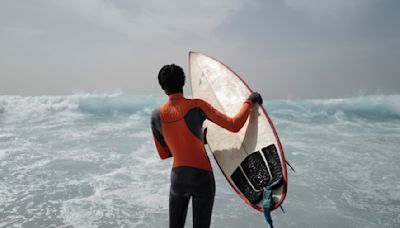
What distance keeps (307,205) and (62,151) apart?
6.41 meters

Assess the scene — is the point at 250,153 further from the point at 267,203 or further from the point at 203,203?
the point at 203,203

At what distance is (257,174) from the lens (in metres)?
2.52

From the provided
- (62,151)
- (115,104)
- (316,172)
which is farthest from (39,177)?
(115,104)

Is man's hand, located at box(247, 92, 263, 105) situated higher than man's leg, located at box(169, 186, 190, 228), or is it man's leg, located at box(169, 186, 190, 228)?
man's hand, located at box(247, 92, 263, 105)

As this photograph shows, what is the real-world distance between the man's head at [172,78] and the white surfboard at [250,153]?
82cm

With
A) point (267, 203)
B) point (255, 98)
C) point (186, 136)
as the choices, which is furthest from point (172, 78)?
point (267, 203)

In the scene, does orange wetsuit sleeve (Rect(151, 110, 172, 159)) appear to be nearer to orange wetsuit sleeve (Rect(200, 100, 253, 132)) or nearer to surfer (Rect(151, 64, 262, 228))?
surfer (Rect(151, 64, 262, 228))

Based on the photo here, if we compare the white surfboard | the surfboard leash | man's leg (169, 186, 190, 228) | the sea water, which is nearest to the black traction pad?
the white surfboard

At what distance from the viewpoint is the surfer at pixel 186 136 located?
1.97 meters

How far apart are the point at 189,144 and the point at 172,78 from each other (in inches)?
17.9

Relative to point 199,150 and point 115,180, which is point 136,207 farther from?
point 199,150

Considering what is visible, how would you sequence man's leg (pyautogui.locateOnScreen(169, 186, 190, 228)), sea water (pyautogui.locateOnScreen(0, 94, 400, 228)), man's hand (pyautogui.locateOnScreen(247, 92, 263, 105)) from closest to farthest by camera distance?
man's leg (pyautogui.locateOnScreen(169, 186, 190, 228))
man's hand (pyautogui.locateOnScreen(247, 92, 263, 105))
sea water (pyautogui.locateOnScreen(0, 94, 400, 228))

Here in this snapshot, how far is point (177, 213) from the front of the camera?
84.9 inches

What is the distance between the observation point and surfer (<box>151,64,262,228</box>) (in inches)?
77.5
